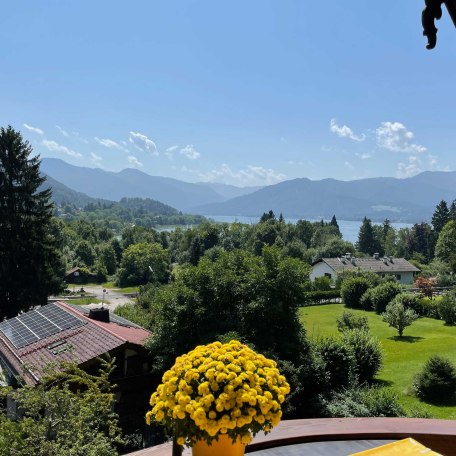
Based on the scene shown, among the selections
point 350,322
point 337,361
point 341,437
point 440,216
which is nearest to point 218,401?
point 341,437

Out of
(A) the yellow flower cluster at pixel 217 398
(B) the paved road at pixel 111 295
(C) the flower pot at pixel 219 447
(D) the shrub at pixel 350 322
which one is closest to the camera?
(A) the yellow flower cluster at pixel 217 398

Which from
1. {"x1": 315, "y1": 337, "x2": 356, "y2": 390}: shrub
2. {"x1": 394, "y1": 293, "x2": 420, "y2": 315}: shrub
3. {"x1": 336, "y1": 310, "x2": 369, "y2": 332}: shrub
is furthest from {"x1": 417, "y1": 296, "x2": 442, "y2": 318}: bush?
{"x1": 315, "y1": 337, "x2": 356, "y2": 390}: shrub

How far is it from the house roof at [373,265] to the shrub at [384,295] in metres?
21.4

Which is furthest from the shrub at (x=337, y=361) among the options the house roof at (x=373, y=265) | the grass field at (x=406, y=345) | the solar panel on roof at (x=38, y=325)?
the house roof at (x=373, y=265)

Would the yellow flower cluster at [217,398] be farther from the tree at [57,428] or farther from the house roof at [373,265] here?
the house roof at [373,265]

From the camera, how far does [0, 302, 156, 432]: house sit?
14.8 metres

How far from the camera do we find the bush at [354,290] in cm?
4500

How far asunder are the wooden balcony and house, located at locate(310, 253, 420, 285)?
5997 centimetres

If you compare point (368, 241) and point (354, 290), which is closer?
point (354, 290)

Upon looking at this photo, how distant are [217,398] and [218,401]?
0.05 meters

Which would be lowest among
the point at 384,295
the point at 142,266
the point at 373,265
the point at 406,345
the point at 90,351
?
the point at 406,345

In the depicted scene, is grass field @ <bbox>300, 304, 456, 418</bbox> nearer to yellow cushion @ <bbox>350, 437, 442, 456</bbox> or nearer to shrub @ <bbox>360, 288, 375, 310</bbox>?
shrub @ <bbox>360, 288, 375, 310</bbox>

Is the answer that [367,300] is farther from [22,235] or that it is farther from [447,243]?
[447,243]

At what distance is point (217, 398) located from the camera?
9.91ft
